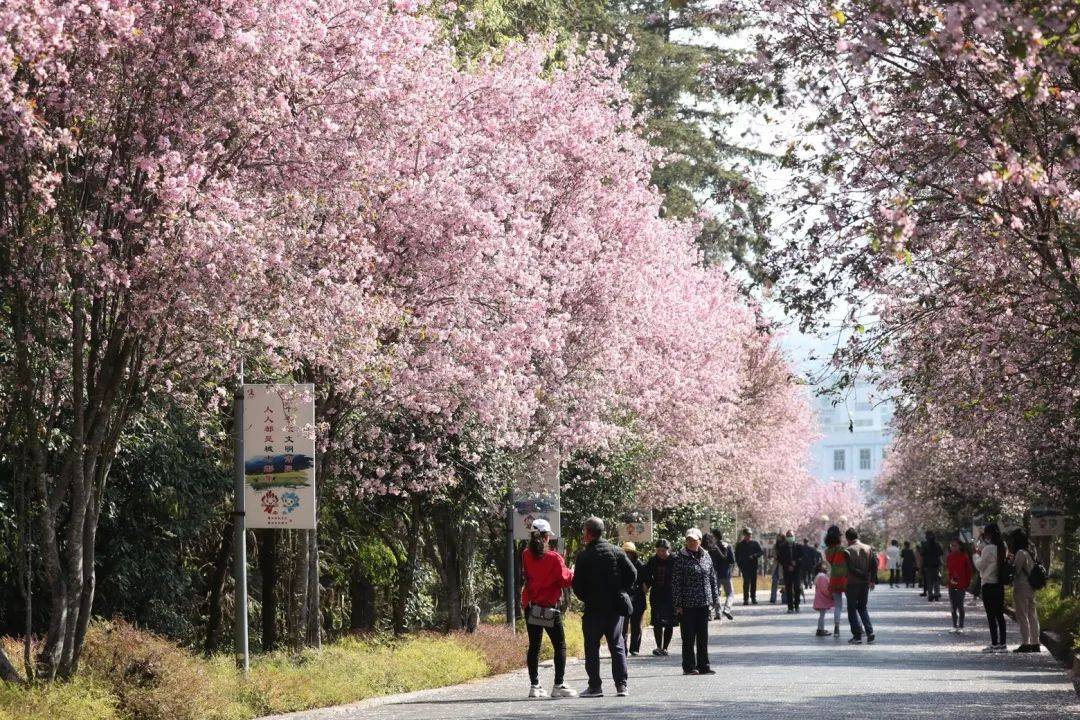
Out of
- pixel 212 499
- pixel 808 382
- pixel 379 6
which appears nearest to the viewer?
pixel 808 382

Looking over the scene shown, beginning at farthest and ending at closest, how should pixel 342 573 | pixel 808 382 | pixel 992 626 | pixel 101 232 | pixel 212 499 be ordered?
1. pixel 342 573
2. pixel 992 626
3. pixel 212 499
4. pixel 808 382
5. pixel 101 232

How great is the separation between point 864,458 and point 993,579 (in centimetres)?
17044

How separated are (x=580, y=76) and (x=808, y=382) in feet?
44.0

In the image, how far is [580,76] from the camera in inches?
Answer: 1155

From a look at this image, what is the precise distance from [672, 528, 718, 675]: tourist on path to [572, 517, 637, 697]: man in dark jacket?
228cm

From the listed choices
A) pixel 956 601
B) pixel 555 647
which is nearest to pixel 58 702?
pixel 555 647

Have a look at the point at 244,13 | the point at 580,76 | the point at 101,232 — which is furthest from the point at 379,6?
the point at 580,76

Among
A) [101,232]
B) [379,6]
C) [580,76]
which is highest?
[580,76]

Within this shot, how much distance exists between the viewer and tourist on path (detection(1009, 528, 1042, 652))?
78.7 feet

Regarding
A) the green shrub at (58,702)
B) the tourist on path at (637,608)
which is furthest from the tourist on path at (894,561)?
the green shrub at (58,702)

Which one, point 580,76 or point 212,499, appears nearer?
point 212,499

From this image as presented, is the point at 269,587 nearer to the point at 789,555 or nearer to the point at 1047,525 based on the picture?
the point at 1047,525

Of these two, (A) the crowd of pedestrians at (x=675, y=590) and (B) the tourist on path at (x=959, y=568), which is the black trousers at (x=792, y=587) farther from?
(B) the tourist on path at (x=959, y=568)

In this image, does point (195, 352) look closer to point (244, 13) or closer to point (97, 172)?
point (97, 172)
